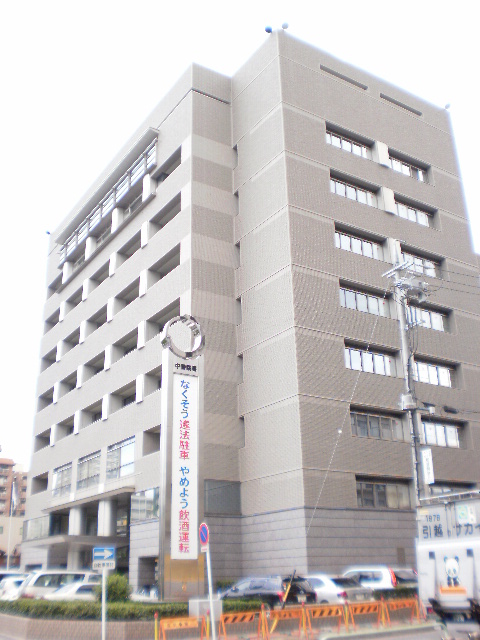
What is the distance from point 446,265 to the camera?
44.8 meters

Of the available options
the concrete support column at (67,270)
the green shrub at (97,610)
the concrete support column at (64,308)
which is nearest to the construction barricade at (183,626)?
the green shrub at (97,610)

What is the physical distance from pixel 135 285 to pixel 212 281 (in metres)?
9.43

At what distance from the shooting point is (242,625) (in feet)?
71.1

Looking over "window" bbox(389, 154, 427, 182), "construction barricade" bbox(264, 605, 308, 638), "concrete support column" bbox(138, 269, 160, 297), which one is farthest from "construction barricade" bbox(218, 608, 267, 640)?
"window" bbox(389, 154, 427, 182)

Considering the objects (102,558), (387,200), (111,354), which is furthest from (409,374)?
(111,354)

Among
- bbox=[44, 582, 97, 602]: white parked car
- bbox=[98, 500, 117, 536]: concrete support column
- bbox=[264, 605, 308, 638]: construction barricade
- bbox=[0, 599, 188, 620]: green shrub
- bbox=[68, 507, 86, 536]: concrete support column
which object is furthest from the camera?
bbox=[68, 507, 86, 536]: concrete support column

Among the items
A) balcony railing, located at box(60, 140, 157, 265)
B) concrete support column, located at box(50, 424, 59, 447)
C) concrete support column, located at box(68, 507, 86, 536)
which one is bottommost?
concrete support column, located at box(68, 507, 86, 536)

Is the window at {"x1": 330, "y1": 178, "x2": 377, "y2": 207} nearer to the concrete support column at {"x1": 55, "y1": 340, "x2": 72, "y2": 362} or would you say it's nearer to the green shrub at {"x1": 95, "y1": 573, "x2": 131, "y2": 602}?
the green shrub at {"x1": 95, "y1": 573, "x2": 131, "y2": 602}

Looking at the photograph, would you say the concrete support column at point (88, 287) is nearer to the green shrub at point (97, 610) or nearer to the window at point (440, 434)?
the window at point (440, 434)

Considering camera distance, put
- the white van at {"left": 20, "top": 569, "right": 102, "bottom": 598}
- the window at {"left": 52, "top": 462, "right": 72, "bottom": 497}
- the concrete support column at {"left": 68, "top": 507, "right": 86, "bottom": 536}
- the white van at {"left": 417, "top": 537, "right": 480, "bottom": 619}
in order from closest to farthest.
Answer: the white van at {"left": 417, "top": 537, "right": 480, "bottom": 619} → the white van at {"left": 20, "top": 569, "right": 102, "bottom": 598} → the concrete support column at {"left": 68, "top": 507, "right": 86, "bottom": 536} → the window at {"left": 52, "top": 462, "right": 72, "bottom": 497}

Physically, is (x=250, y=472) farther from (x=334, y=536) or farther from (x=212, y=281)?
(x=212, y=281)

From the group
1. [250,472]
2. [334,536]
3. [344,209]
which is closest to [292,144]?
[344,209]

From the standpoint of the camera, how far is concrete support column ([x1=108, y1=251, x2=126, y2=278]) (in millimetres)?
50312

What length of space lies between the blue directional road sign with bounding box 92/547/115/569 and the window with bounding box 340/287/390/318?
73.3ft
